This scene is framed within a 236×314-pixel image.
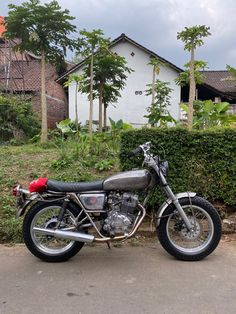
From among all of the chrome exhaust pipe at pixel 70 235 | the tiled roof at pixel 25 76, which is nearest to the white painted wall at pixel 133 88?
the tiled roof at pixel 25 76

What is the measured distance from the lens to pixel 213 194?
548cm

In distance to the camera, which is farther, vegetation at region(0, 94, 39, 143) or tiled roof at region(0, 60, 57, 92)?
tiled roof at region(0, 60, 57, 92)

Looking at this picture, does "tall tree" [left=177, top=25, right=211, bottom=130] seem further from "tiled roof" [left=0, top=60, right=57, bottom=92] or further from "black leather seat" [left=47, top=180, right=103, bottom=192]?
"tiled roof" [left=0, top=60, right=57, bottom=92]

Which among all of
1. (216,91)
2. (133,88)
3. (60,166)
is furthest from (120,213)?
(133,88)

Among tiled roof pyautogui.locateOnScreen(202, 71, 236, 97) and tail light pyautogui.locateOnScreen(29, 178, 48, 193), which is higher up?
tiled roof pyautogui.locateOnScreen(202, 71, 236, 97)

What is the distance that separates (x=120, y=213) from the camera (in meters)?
4.28

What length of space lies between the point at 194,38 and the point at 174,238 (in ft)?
15.0

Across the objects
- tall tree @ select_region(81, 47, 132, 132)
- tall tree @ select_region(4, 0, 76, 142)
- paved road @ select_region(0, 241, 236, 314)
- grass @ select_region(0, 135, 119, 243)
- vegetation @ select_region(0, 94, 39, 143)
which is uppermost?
tall tree @ select_region(4, 0, 76, 142)

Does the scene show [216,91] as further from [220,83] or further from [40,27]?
[40,27]

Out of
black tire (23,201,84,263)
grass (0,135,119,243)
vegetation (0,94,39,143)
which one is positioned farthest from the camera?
vegetation (0,94,39,143)

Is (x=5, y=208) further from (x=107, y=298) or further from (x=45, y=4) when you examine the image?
(x=45, y=4)

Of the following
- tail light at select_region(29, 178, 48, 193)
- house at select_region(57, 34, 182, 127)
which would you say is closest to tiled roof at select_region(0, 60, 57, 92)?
house at select_region(57, 34, 182, 127)

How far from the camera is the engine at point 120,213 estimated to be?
167 inches

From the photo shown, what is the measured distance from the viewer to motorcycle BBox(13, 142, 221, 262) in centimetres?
425
